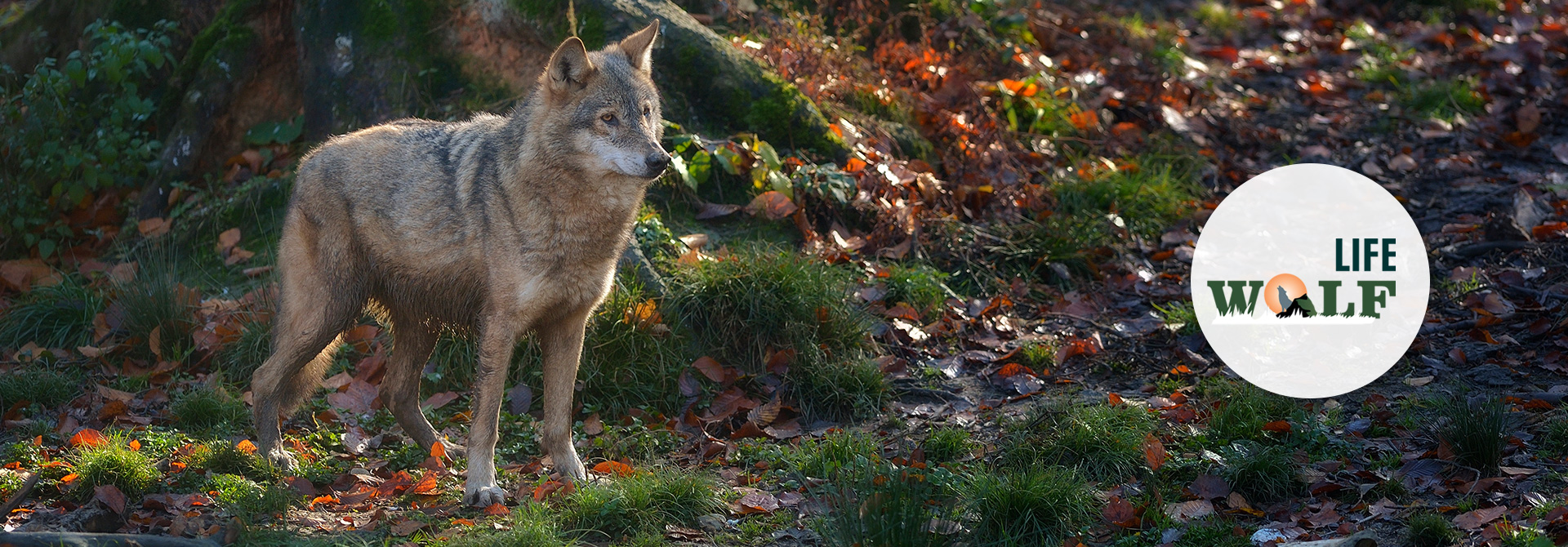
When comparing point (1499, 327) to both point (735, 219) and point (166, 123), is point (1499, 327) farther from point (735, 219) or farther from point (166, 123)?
point (166, 123)

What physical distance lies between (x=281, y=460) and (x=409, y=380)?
716 mm

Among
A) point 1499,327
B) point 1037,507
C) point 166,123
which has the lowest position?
point 1499,327

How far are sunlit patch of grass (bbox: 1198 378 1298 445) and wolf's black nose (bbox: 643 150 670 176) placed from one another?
9.56ft

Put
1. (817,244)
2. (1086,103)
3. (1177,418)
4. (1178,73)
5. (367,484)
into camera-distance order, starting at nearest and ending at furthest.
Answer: (367,484)
(1177,418)
(817,244)
(1086,103)
(1178,73)

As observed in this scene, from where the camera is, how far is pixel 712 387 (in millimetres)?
6293

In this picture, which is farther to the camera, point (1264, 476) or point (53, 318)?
point (53, 318)

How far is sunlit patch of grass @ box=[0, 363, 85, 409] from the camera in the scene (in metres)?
6.01

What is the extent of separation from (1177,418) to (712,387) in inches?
98.5

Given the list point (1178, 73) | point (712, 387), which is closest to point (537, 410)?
point (712, 387)

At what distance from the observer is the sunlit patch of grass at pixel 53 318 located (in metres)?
6.68

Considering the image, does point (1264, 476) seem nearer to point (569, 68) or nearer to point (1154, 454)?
point (1154, 454)

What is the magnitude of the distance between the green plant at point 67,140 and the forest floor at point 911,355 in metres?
0.43

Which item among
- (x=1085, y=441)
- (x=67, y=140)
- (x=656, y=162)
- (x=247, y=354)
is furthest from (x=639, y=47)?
(x=67, y=140)

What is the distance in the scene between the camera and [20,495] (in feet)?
15.1
